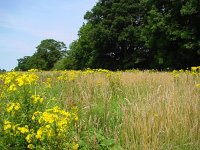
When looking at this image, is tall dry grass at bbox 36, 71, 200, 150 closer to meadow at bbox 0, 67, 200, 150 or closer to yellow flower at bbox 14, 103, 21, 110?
meadow at bbox 0, 67, 200, 150

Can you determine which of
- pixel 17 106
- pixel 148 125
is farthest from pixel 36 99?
pixel 148 125

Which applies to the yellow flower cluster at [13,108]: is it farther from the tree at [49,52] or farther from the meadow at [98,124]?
the tree at [49,52]

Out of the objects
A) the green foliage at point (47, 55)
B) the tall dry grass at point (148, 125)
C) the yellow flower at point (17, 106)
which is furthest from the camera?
the green foliage at point (47, 55)

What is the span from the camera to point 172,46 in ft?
86.8

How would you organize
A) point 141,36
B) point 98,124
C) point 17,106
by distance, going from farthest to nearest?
point 141,36, point 98,124, point 17,106

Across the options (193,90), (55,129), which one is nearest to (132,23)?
(193,90)

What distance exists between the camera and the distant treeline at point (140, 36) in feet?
79.4

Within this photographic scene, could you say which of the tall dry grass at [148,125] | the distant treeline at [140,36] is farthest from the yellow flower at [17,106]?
the distant treeline at [140,36]

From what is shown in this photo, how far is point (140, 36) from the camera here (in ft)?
112

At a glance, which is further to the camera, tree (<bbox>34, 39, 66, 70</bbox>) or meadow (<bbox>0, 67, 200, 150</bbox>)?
tree (<bbox>34, 39, 66, 70</bbox>)

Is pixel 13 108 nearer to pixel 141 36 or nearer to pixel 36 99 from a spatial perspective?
pixel 36 99

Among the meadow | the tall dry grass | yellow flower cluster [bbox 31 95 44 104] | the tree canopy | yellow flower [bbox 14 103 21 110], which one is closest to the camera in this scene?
the meadow

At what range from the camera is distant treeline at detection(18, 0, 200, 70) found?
2420cm

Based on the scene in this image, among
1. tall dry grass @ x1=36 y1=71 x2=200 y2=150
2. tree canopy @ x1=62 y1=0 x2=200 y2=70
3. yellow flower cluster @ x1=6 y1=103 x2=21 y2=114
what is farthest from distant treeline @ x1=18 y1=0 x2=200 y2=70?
yellow flower cluster @ x1=6 y1=103 x2=21 y2=114
